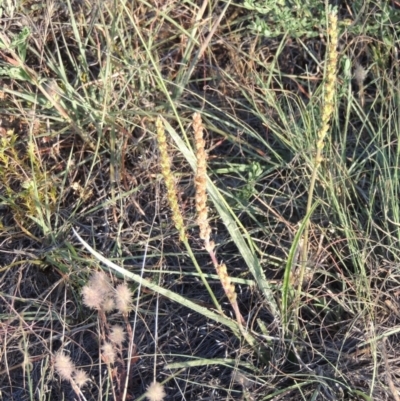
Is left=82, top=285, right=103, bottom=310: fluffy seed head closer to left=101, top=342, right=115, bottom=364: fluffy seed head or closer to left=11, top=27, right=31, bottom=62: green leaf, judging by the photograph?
left=101, top=342, right=115, bottom=364: fluffy seed head

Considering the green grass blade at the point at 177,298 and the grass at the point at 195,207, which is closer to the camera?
the green grass blade at the point at 177,298

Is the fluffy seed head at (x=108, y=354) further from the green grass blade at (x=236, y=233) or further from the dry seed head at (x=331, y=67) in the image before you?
the dry seed head at (x=331, y=67)

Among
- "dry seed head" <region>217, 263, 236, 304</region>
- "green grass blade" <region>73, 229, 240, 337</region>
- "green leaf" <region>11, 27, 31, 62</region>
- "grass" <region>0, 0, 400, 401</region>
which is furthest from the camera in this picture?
"green leaf" <region>11, 27, 31, 62</region>

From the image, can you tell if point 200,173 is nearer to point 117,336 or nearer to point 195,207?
point 117,336

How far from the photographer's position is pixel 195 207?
65.4 inches

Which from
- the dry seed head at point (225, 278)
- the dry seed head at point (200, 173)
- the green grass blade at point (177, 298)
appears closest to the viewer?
the dry seed head at point (200, 173)

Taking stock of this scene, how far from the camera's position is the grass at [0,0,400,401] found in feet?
4.50

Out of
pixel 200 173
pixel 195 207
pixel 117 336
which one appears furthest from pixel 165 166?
pixel 195 207

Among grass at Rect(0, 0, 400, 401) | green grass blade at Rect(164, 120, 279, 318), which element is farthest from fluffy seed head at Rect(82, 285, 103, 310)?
green grass blade at Rect(164, 120, 279, 318)

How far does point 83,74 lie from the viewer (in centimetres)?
177

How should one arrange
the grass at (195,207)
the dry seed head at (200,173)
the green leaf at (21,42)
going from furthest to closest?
the green leaf at (21,42) → the grass at (195,207) → the dry seed head at (200,173)

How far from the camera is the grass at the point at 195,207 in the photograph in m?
1.37

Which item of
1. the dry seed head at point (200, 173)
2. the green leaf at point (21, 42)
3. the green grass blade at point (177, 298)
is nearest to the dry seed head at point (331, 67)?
the dry seed head at point (200, 173)

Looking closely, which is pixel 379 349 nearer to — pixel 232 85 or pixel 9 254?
pixel 232 85
